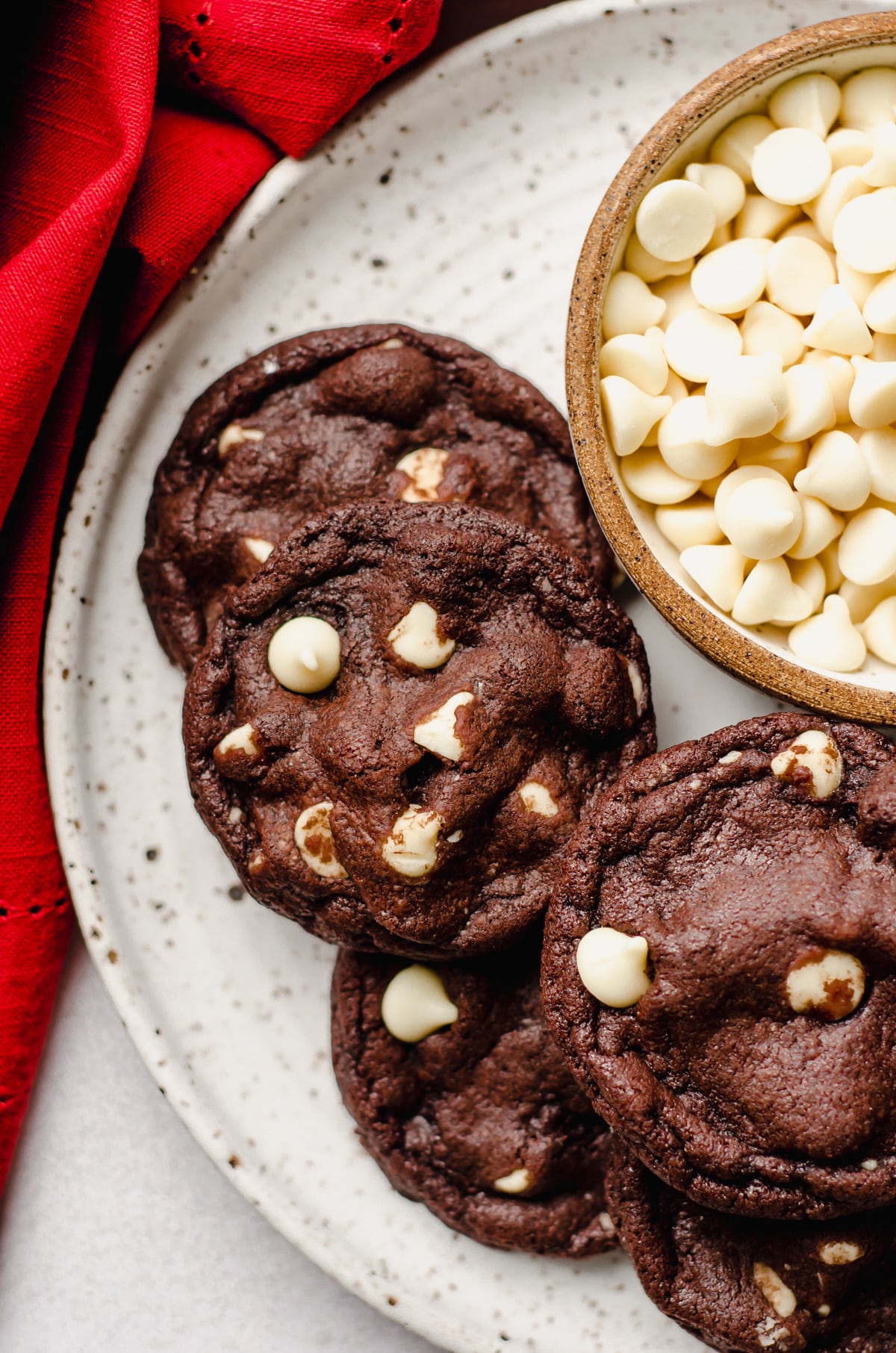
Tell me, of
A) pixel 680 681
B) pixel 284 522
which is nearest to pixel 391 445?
pixel 284 522

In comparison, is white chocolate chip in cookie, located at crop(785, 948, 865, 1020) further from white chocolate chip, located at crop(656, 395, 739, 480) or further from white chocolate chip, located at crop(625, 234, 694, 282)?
white chocolate chip, located at crop(625, 234, 694, 282)

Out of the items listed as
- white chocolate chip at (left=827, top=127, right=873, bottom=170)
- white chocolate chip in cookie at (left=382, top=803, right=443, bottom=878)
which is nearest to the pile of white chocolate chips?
white chocolate chip at (left=827, top=127, right=873, bottom=170)

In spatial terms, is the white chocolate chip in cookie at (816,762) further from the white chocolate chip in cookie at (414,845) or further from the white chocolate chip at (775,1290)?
the white chocolate chip at (775,1290)

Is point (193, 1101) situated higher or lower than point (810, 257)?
lower

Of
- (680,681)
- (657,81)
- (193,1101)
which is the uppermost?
(657,81)

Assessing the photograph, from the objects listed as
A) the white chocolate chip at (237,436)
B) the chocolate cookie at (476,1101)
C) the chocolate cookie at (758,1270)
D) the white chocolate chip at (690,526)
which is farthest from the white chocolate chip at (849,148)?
the chocolate cookie at (758,1270)

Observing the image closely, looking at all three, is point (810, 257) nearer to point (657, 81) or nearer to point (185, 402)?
point (657, 81)

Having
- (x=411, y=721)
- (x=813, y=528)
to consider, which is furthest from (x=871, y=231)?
(x=411, y=721)
